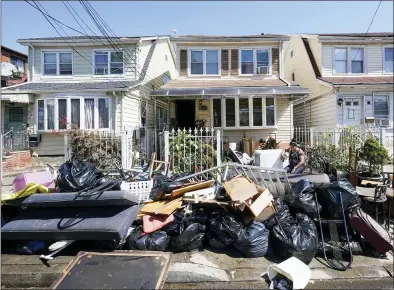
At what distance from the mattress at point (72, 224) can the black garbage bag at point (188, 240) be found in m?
0.74

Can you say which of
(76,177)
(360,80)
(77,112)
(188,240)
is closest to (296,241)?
(188,240)

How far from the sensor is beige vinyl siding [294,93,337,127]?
12.8 metres

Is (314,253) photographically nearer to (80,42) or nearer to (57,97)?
(57,97)

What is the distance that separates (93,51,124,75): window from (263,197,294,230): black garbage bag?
10.4 metres

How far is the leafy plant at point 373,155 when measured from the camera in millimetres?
6636

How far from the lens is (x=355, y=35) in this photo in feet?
44.2

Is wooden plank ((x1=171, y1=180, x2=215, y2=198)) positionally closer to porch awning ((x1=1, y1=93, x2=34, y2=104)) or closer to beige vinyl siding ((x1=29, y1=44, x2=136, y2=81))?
beige vinyl siding ((x1=29, y1=44, x2=136, y2=81))

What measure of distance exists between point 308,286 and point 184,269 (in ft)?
5.07

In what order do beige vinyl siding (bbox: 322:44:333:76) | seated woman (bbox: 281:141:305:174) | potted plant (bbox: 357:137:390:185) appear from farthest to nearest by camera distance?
beige vinyl siding (bbox: 322:44:333:76), seated woman (bbox: 281:141:305:174), potted plant (bbox: 357:137:390:185)

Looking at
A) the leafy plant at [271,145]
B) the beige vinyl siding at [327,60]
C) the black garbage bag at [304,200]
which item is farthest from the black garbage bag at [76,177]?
the beige vinyl siding at [327,60]

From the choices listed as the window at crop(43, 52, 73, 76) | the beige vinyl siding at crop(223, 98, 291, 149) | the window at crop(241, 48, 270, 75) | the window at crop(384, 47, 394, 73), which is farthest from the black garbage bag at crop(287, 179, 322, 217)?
the window at crop(384, 47, 394, 73)

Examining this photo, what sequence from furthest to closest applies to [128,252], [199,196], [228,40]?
[228,40], [199,196], [128,252]

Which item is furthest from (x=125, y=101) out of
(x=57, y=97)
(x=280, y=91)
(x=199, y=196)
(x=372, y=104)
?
(x=372, y=104)

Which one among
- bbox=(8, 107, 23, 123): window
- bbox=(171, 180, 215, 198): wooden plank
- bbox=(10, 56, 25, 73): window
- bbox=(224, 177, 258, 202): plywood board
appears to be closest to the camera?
bbox=(224, 177, 258, 202): plywood board
